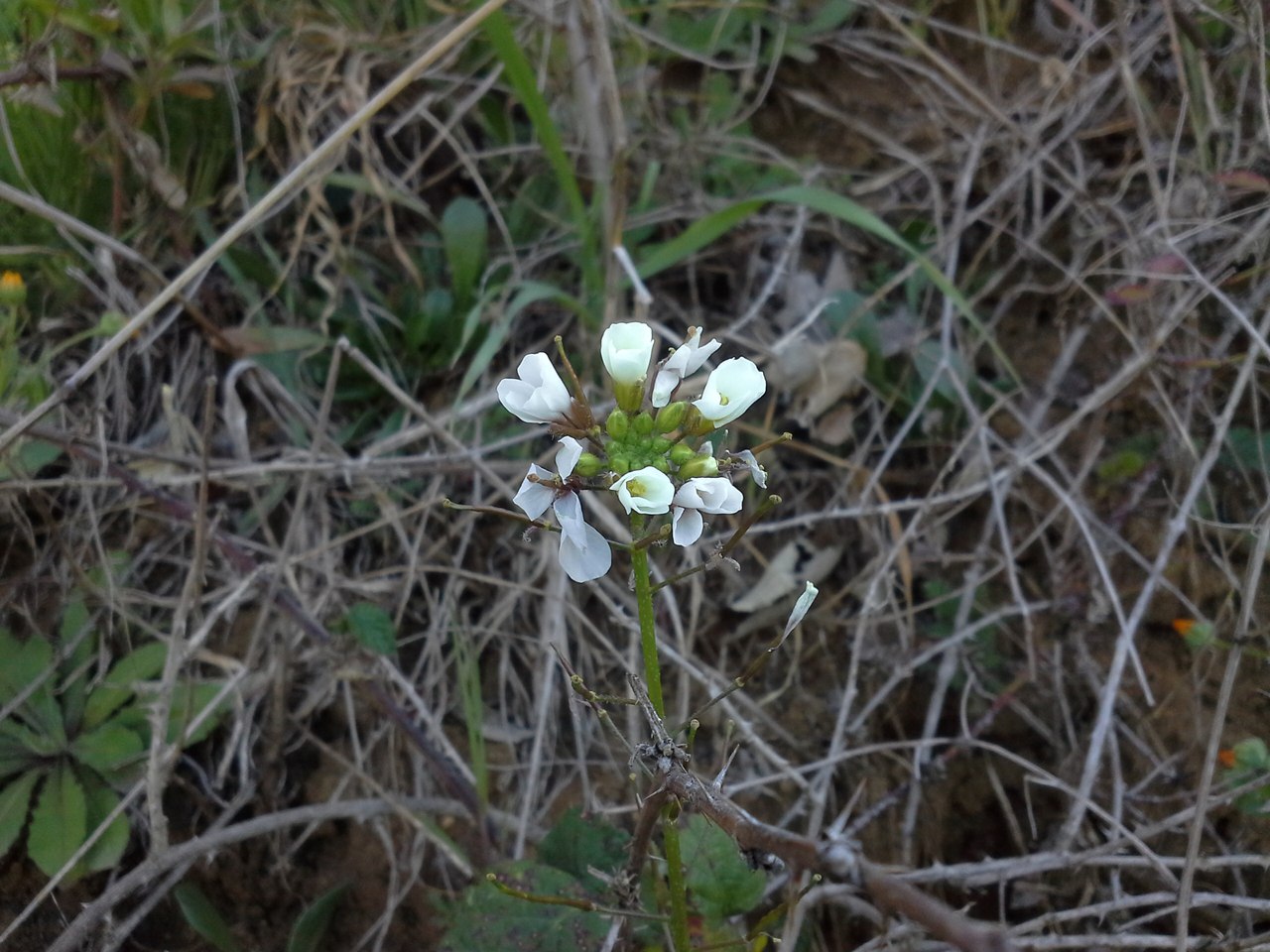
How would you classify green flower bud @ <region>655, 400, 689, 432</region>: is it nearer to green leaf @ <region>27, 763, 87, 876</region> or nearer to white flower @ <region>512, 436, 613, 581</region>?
white flower @ <region>512, 436, 613, 581</region>

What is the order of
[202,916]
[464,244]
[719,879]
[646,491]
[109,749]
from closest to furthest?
[646,491]
[719,879]
[202,916]
[109,749]
[464,244]

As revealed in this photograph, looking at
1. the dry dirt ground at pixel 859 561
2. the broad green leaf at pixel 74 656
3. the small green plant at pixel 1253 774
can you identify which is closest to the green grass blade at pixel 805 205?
the dry dirt ground at pixel 859 561

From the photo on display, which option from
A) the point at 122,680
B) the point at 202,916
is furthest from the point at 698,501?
the point at 122,680

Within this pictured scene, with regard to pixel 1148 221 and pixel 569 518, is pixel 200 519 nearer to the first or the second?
pixel 569 518

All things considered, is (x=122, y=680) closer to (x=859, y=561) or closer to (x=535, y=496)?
(x=535, y=496)

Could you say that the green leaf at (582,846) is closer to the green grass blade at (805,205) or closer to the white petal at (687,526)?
the white petal at (687,526)

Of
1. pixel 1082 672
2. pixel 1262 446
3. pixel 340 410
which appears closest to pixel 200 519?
pixel 340 410
